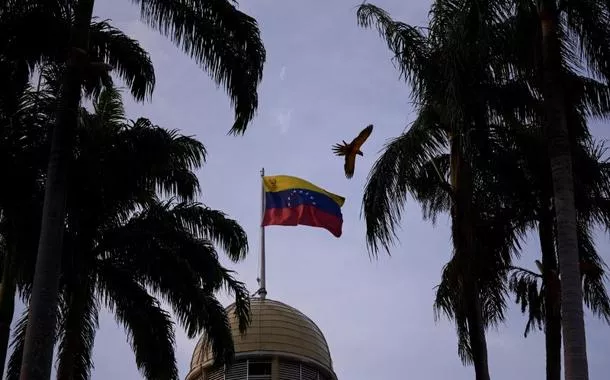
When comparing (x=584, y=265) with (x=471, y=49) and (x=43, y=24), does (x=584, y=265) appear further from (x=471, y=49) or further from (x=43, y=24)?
(x=43, y=24)

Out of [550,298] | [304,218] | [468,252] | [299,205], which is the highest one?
[299,205]

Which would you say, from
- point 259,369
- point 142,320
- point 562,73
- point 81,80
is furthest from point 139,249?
point 259,369

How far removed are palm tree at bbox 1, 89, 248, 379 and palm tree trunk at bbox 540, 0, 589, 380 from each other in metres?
8.95

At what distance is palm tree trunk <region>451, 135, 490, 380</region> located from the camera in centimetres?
2152

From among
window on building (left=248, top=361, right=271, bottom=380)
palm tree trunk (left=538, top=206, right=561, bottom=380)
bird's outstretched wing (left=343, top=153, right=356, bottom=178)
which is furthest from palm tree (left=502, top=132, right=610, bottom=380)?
window on building (left=248, top=361, right=271, bottom=380)

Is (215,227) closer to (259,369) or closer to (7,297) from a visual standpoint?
(7,297)

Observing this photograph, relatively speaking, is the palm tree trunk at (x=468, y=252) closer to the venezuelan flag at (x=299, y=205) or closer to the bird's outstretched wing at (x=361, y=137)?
the bird's outstretched wing at (x=361, y=137)

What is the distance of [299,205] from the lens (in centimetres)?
3959

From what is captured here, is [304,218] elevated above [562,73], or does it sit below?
above

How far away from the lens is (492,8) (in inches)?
826

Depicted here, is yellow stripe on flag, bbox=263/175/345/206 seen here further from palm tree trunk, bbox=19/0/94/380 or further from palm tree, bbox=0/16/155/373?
palm tree trunk, bbox=19/0/94/380

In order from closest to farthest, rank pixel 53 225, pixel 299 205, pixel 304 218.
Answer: pixel 53 225 < pixel 304 218 < pixel 299 205

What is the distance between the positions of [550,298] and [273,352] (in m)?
19.7

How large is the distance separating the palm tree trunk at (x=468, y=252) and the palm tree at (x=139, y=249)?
6.77 metres
